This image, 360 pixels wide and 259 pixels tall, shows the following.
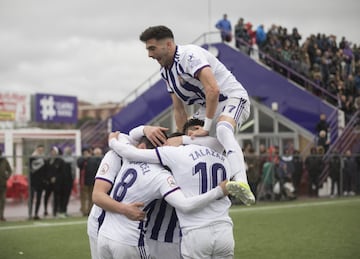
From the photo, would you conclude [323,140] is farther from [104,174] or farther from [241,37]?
[104,174]

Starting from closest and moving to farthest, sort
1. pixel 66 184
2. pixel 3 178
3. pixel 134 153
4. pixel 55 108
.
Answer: pixel 134 153, pixel 3 178, pixel 66 184, pixel 55 108

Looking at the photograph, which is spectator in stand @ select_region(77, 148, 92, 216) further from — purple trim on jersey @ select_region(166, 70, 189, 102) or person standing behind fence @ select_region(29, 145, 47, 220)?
purple trim on jersey @ select_region(166, 70, 189, 102)

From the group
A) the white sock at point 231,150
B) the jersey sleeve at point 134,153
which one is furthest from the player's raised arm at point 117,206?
the white sock at point 231,150

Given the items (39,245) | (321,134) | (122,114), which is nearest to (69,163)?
(39,245)

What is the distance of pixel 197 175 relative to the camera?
221 inches

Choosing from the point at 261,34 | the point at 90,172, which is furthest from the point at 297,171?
the point at 261,34

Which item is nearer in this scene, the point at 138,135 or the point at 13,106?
the point at 138,135

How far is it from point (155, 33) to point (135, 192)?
6.20 ft

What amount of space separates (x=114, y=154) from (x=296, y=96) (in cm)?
2188

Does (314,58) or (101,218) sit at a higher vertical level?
(314,58)

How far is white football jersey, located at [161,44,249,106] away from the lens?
6.92m

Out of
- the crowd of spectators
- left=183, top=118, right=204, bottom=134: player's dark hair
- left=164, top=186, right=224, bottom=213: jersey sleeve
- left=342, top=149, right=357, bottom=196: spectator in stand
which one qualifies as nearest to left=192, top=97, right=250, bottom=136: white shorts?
left=183, top=118, right=204, bottom=134: player's dark hair

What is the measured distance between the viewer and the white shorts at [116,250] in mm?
5609

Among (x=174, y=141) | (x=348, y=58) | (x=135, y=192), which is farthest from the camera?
(x=348, y=58)
